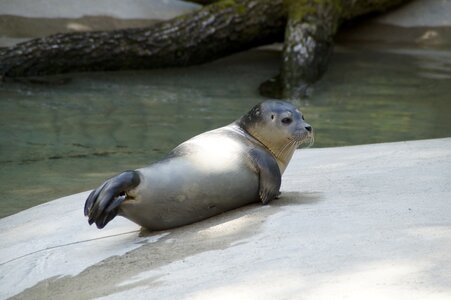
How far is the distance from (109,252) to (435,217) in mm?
1266

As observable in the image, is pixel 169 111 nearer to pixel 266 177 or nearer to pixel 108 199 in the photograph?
pixel 266 177

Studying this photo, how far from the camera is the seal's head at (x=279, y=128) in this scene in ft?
13.2

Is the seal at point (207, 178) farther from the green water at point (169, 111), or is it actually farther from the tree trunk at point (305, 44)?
the tree trunk at point (305, 44)

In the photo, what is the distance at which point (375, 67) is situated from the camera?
9617mm

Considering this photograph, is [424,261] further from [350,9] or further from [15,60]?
[350,9]

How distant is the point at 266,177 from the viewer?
3879mm

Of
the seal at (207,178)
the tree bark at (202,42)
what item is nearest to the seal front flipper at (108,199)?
the seal at (207,178)

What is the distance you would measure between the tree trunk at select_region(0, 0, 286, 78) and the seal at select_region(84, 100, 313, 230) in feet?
17.5

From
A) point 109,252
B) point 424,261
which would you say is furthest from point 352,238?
point 109,252

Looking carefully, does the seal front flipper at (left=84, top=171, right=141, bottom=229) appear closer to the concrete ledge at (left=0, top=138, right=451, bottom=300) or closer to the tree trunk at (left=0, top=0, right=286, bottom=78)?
the concrete ledge at (left=0, top=138, right=451, bottom=300)

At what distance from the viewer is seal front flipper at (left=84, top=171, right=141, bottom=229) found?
3.48 metres

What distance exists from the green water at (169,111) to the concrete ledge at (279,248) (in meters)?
1.27

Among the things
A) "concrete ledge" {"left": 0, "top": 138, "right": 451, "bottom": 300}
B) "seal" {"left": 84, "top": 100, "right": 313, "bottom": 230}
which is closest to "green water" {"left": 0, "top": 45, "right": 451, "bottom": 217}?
"concrete ledge" {"left": 0, "top": 138, "right": 451, "bottom": 300}

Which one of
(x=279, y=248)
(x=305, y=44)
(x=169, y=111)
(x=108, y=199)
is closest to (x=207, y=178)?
(x=108, y=199)
